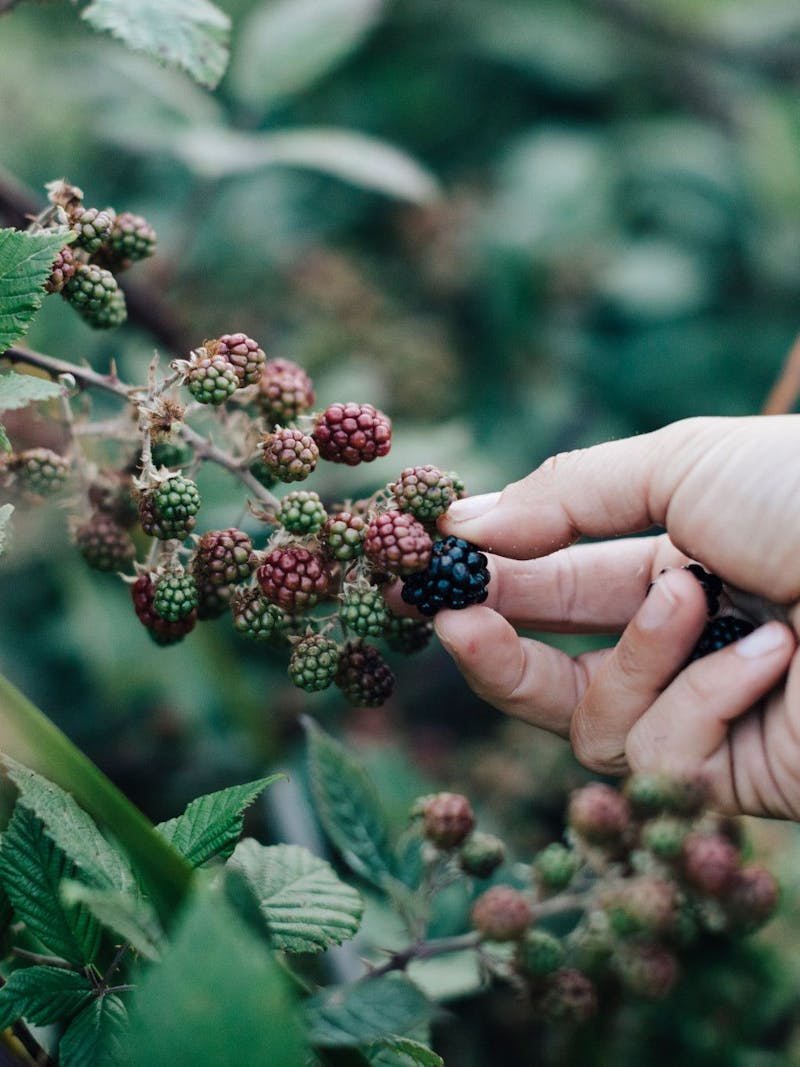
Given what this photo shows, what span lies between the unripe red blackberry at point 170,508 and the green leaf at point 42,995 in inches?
21.9

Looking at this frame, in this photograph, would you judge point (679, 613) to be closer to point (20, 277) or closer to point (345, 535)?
point (345, 535)

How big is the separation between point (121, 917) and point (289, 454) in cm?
61

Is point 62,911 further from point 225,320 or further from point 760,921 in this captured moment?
point 225,320

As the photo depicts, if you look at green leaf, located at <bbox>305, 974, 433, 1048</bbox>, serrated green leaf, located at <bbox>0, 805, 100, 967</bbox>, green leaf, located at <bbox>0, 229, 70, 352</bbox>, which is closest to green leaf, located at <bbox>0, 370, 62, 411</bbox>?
green leaf, located at <bbox>0, 229, 70, 352</bbox>

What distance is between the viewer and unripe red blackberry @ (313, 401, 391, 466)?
4.33 feet

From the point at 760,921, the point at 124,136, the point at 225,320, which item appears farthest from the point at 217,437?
the point at 225,320

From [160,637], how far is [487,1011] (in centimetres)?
168

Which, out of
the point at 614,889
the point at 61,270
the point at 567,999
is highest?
the point at 61,270

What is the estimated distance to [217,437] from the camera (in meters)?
1.53

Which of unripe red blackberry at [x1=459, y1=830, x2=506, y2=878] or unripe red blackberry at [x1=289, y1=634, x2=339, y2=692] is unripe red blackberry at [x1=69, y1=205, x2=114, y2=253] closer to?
unripe red blackberry at [x1=289, y1=634, x2=339, y2=692]

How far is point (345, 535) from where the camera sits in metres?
1.27

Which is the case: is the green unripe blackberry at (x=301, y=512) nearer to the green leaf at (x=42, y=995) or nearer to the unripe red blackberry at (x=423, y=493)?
the unripe red blackberry at (x=423, y=493)

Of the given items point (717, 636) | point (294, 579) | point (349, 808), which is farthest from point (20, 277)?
point (717, 636)

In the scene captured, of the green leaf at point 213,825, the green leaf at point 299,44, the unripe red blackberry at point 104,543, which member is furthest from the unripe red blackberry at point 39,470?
the green leaf at point 299,44
